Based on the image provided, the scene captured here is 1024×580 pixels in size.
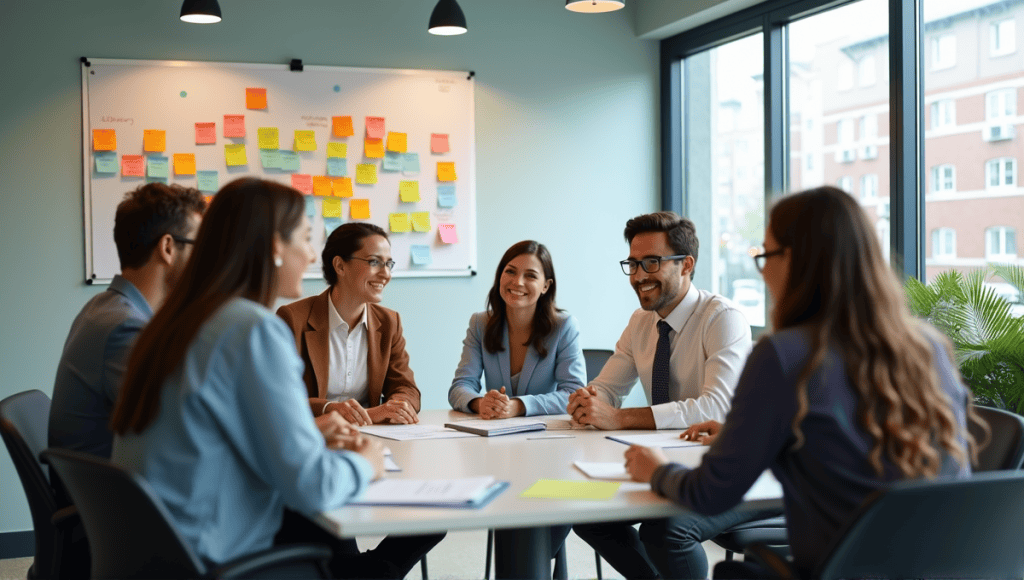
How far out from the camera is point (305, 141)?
4.46m

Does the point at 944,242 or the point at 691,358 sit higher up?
the point at 944,242

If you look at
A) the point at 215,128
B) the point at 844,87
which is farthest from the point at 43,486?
the point at 844,87

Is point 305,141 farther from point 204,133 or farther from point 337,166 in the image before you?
point 204,133

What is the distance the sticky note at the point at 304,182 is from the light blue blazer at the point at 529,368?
1.48m

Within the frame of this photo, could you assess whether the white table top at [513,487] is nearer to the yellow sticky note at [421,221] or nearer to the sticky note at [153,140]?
the yellow sticky note at [421,221]

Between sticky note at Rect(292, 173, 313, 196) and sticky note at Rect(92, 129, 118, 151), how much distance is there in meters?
0.83

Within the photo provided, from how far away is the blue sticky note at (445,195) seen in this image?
4699 millimetres

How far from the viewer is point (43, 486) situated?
2027 millimetres

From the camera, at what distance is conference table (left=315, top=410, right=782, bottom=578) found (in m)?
1.66

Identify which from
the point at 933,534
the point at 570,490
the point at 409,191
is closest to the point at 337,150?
the point at 409,191

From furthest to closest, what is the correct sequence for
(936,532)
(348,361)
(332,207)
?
1. (332,207)
2. (348,361)
3. (936,532)

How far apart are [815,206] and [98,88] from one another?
360 cm

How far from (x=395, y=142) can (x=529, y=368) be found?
5.95ft

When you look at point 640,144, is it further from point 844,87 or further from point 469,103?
point 844,87
